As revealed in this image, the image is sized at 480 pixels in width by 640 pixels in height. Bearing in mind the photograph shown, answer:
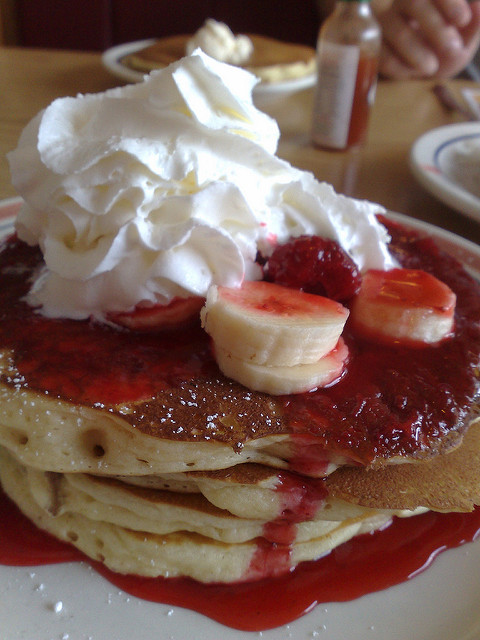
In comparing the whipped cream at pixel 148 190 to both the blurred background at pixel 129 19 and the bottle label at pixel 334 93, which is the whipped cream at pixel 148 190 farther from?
the blurred background at pixel 129 19

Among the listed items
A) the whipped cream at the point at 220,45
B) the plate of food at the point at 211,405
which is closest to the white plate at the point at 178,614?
the plate of food at the point at 211,405

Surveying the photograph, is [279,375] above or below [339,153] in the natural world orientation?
above

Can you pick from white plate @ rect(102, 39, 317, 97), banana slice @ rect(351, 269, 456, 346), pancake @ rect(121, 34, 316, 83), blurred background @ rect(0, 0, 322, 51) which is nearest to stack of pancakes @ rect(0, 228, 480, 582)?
banana slice @ rect(351, 269, 456, 346)

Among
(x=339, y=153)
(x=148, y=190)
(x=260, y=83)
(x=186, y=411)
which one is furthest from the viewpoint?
(x=260, y=83)

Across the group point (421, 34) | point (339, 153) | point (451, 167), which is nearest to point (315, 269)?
point (451, 167)

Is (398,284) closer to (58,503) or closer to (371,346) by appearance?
(371,346)

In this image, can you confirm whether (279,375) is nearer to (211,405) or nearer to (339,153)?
(211,405)

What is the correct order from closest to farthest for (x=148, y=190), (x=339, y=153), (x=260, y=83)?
(x=148, y=190) → (x=339, y=153) → (x=260, y=83)

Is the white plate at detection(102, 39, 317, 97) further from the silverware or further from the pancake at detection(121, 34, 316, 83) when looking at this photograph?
the silverware
